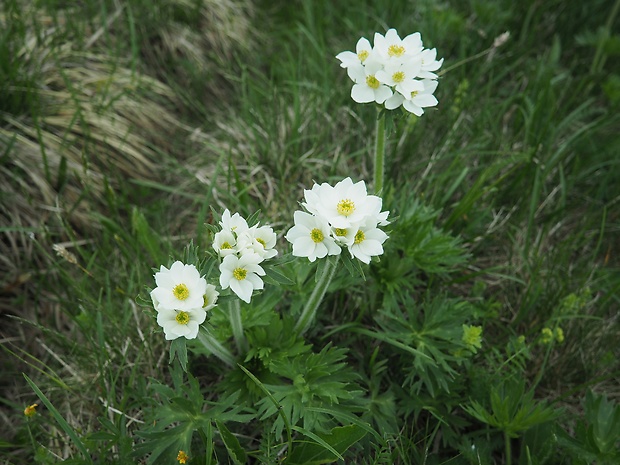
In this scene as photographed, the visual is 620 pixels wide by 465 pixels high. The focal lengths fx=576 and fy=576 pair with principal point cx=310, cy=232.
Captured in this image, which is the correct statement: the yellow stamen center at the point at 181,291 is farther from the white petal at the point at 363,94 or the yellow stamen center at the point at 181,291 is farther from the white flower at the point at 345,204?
the white petal at the point at 363,94

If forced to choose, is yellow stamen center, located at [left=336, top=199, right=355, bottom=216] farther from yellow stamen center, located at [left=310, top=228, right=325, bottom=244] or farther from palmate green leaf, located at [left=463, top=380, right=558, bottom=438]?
palmate green leaf, located at [left=463, top=380, right=558, bottom=438]

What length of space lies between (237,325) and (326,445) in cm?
52

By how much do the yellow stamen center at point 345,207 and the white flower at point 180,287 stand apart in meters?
0.46

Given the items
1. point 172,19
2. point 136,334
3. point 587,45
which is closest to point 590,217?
point 587,45

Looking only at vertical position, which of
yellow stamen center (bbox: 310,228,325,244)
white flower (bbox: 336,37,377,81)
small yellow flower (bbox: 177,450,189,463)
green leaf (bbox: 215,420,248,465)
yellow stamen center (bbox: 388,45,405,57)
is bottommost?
small yellow flower (bbox: 177,450,189,463)

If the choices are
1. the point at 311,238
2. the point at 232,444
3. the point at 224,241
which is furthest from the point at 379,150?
the point at 232,444

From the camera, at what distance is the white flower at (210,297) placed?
173cm

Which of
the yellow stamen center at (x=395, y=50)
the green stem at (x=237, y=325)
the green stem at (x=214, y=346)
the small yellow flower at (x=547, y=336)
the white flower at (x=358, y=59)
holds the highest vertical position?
the yellow stamen center at (x=395, y=50)

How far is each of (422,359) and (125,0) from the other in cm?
329

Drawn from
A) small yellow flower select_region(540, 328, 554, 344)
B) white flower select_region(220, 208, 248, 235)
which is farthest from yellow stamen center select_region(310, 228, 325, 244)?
small yellow flower select_region(540, 328, 554, 344)

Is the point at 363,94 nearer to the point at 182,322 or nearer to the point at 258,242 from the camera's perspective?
the point at 258,242

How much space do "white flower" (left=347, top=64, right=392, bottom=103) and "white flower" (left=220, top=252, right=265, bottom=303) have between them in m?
0.76

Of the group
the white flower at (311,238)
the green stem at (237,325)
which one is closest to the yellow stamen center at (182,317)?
the green stem at (237,325)

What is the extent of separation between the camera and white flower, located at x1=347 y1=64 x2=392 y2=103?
2098 millimetres
